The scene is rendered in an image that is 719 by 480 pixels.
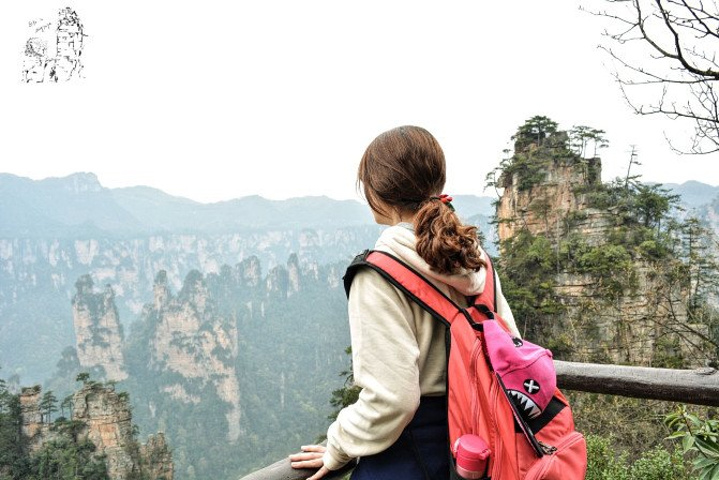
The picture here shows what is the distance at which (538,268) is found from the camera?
552 inches

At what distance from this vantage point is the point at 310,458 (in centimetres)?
113

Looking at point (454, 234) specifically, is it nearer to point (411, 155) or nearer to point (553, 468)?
point (411, 155)

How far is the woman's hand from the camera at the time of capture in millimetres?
1118

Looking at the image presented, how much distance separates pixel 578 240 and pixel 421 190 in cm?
1424

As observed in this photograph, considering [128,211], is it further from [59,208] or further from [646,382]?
[646,382]

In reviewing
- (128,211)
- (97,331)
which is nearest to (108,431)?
(97,331)

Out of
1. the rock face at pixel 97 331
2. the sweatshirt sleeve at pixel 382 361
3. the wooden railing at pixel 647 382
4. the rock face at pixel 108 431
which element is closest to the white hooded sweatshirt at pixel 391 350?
the sweatshirt sleeve at pixel 382 361

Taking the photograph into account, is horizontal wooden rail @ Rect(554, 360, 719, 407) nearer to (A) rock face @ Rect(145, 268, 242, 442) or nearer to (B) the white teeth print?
(B) the white teeth print

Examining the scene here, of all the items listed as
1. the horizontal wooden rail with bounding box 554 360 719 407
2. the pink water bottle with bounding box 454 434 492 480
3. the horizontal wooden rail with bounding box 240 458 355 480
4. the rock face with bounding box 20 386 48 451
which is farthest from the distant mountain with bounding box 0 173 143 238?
the pink water bottle with bounding box 454 434 492 480

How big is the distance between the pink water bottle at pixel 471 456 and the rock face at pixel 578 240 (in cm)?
1036

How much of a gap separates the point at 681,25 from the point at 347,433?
2.40 meters

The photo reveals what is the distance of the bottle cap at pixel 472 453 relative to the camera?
2.79 feet

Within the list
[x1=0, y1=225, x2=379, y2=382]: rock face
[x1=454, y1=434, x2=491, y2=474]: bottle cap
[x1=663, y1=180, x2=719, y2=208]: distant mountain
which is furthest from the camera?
[x1=0, y1=225, x2=379, y2=382]: rock face

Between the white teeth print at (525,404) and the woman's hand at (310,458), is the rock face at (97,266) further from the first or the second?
the white teeth print at (525,404)
